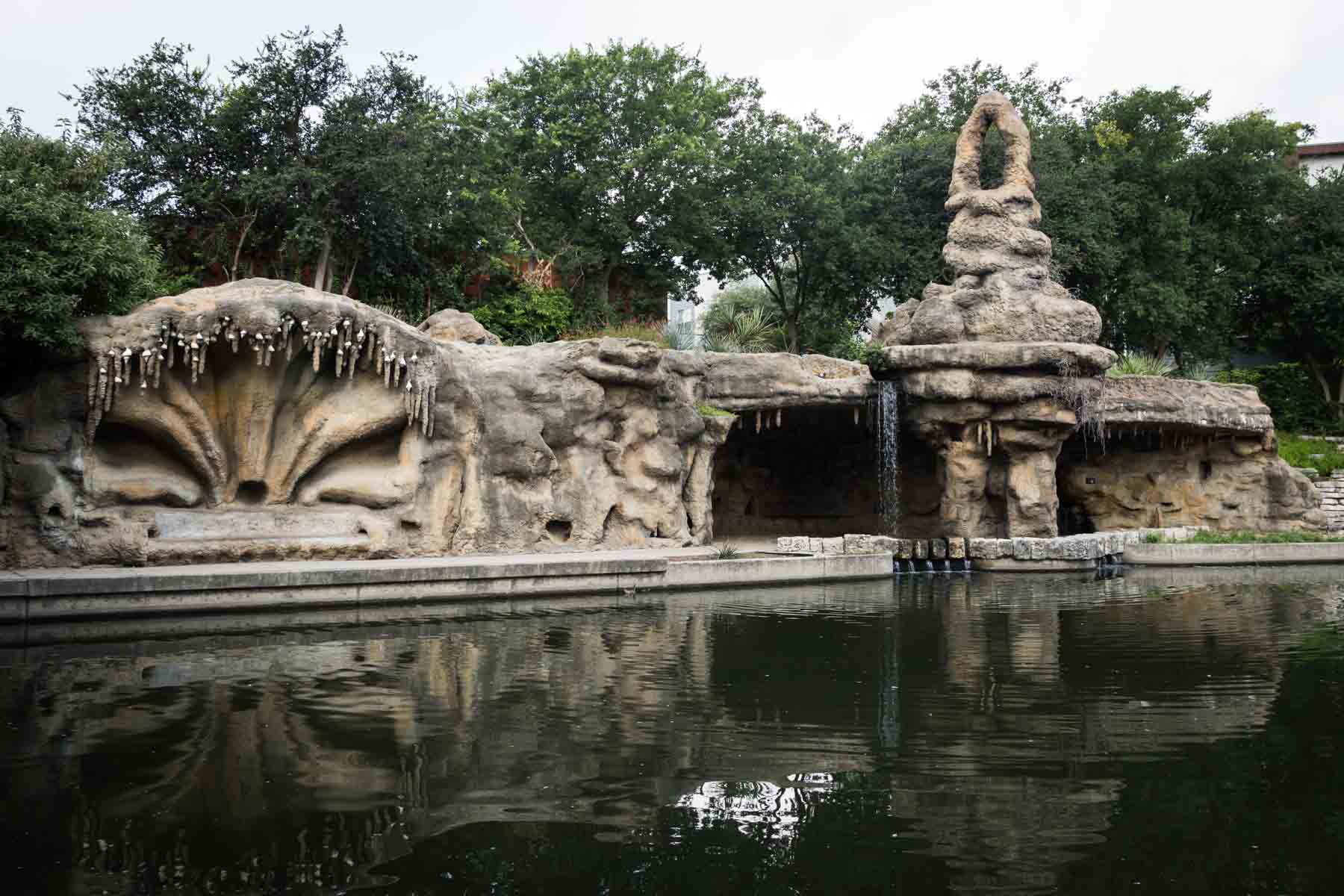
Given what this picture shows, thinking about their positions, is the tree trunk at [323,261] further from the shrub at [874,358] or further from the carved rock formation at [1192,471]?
the carved rock formation at [1192,471]

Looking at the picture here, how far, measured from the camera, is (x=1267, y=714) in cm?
813

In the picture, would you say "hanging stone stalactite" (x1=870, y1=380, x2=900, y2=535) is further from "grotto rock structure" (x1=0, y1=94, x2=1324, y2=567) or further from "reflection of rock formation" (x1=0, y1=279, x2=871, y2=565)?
"reflection of rock formation" (x1=0, y1=279, x2=871, y2=565)

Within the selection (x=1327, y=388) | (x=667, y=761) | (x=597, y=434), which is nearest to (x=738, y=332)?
(x=597, y=434)

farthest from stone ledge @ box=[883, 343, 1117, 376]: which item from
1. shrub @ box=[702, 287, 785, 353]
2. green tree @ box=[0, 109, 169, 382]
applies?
green tree @ box=[0, 109, 169, 382]

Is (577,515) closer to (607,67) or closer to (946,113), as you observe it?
(607,67)

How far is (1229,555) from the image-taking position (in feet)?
71.5

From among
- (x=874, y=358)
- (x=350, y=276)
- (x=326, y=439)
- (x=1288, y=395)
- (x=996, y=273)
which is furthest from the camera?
(x=1288, y=395)

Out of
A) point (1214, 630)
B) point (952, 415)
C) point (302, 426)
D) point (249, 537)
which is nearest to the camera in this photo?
point (1214, 630)

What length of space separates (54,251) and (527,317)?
13.3m

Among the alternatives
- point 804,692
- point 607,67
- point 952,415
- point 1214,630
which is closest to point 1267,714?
point 804,692

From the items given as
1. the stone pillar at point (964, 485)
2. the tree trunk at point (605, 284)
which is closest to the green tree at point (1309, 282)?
the stone pillar at point (964, 485)

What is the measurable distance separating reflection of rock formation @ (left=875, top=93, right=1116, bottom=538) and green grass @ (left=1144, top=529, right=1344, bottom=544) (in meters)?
2.30

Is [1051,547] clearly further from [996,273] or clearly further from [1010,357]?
[996,273]

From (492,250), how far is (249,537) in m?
13.3
